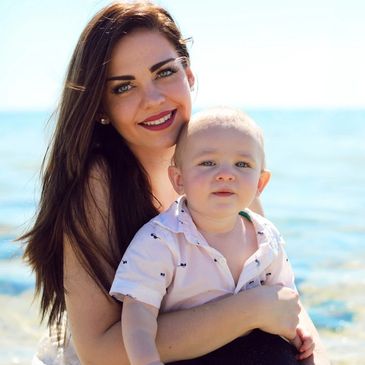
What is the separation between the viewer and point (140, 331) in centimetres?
247

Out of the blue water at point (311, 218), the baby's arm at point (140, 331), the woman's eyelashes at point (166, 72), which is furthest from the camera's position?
the blue water at point (311, 218)

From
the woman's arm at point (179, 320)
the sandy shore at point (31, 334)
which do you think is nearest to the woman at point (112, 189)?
the woman's arm at point (179, 320)

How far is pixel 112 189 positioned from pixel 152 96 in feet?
1.40

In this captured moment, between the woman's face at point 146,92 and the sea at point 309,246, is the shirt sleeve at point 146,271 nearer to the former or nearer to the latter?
the woman's face at point 146,92

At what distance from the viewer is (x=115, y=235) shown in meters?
2.96

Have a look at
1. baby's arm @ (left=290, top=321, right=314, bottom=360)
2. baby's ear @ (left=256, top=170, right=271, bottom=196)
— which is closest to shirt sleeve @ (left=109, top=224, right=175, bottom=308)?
baby's ear @ (left=256, top=170, right=271, bottom=196)

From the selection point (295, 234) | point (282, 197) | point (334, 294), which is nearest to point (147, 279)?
point (334, 294)

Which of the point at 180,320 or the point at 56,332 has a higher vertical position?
the point at 180,320

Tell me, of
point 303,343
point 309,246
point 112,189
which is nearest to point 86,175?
point 112,189

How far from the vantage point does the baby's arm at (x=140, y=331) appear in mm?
2408

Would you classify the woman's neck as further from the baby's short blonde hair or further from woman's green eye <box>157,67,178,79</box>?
the baby's short blonde hair

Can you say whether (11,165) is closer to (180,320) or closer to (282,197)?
(282,197)

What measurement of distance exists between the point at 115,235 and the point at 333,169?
15843 millimetres

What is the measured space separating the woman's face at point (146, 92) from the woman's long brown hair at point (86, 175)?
2.0 inches
